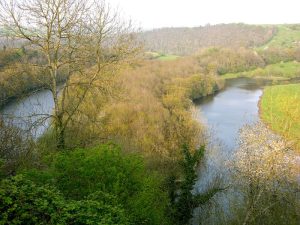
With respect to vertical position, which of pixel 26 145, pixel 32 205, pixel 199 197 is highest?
pixel 32 205

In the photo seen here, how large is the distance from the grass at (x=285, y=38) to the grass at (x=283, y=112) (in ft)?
228

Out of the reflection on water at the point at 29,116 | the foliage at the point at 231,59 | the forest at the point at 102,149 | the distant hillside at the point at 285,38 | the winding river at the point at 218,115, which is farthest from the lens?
the distant hillside at the point at 285,38

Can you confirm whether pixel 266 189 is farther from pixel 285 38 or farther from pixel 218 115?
pixel 285 38

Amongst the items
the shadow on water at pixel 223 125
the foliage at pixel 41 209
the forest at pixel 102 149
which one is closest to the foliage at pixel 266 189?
the forest at pixel 102 149

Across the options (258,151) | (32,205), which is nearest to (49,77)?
(32,205)

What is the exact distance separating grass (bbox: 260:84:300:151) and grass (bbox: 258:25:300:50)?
228 ft

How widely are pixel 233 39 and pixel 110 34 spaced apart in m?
139

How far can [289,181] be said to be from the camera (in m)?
18.8

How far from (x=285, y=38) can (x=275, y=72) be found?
5664cm

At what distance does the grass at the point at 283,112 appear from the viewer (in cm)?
3169

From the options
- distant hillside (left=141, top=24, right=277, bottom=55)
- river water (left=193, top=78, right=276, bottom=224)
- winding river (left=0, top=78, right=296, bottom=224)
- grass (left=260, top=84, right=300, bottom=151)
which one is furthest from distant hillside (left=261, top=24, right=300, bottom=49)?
grass (left=260, top=84, right=300, bottom=151)

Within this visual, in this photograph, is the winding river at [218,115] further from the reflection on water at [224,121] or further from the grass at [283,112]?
the grass at [283,112]

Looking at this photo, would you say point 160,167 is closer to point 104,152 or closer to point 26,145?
point 26,145

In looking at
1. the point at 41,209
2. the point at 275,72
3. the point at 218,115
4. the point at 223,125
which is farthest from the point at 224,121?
the point at 275,72
